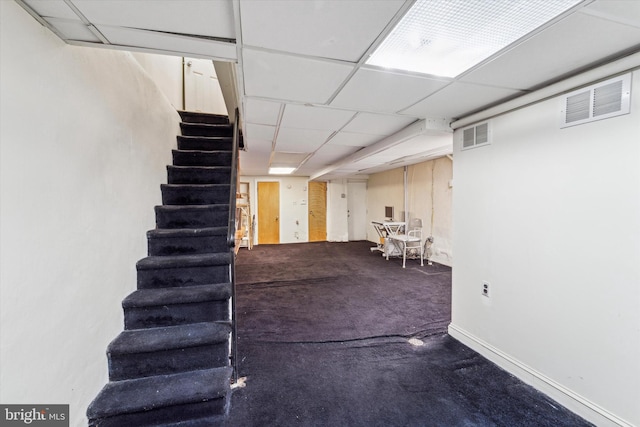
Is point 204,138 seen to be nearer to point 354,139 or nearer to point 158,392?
point 354,139

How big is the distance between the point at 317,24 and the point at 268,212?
7289 mm

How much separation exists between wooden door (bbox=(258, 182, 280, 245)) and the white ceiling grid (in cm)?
591

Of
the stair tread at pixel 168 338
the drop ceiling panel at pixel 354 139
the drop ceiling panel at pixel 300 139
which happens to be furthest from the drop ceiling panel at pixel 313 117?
the stair tread at pixel 168 338

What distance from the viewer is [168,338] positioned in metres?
1.70

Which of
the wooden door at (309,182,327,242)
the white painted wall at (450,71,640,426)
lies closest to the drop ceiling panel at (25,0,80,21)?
the white painted wall at (450,71,640,426)

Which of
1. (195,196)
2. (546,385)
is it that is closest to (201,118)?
(195,196)

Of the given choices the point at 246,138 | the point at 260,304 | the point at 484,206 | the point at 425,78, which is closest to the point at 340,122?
the point at 425,78

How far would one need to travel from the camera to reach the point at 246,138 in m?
3.31

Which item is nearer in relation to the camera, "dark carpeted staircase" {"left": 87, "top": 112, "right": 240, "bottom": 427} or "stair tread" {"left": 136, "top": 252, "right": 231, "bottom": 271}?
"dark carpeted staircase" {"left": 87, "top": 112, "right": 240, "bottom": 427}

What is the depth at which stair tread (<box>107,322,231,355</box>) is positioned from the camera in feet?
5.32

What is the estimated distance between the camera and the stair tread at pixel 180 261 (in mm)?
2014

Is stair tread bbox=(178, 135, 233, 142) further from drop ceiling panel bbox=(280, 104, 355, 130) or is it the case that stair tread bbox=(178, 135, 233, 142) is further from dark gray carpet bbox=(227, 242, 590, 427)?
dark gray carpet bbox=(227, 242, 590, 427)

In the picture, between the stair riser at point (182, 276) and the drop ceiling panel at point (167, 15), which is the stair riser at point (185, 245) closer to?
the stair riser at point (182, 276)

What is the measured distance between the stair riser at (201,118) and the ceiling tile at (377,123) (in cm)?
193
